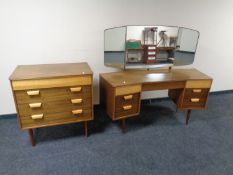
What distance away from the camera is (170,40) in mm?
2473

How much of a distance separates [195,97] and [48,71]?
1.79 meters

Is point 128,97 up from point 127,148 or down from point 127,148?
up

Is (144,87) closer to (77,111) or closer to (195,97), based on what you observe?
(195,97)

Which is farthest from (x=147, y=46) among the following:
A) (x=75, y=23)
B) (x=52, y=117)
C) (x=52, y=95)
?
(x=52, y=117)

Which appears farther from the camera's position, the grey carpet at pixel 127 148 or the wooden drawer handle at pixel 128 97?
the wooden drawer handle at pixel 128 97

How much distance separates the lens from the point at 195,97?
7.79 ft

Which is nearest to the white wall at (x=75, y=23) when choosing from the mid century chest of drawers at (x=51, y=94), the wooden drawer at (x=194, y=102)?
the mid century chest of drawers at (x=51, y=94)

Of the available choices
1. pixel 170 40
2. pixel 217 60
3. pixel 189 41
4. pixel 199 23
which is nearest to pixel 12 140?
pixel 170 40

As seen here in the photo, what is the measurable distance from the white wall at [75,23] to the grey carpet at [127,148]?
63 centimetres

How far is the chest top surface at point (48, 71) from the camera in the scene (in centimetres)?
175

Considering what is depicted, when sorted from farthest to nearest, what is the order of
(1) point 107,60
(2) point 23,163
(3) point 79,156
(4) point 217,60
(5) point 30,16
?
(4) point 217,60
(1) point 107,60
(5) point 30,16
(3) point 79,156
(2) point 23,163

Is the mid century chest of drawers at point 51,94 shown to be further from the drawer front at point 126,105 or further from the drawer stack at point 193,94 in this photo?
the drawer stack at point 193,94

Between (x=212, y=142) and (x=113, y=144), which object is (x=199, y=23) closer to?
(x=212, y=142)

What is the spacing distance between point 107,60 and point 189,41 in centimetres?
119
